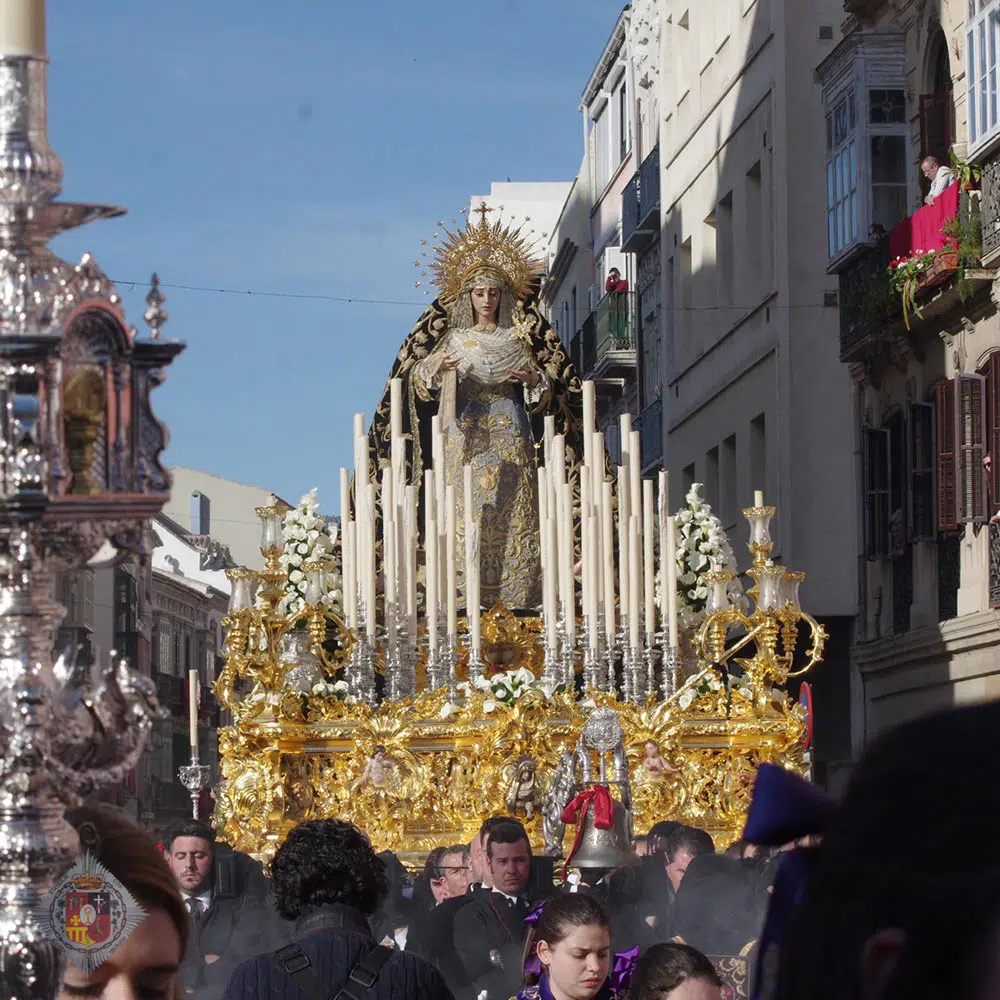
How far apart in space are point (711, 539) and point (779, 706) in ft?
4.77

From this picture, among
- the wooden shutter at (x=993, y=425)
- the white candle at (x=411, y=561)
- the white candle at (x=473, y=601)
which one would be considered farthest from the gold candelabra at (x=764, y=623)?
the wooden shutter at (x=993, y=425)

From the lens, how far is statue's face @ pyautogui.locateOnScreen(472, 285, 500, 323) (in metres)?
13.5

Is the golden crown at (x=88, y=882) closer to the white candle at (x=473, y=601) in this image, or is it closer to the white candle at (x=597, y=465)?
the white candle at (x=473, y=601)

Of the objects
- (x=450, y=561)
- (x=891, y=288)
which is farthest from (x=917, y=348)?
(x=450, y=561)

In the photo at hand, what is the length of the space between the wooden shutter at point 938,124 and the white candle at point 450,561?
10901 mm

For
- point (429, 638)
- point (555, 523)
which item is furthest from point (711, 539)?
point (429, 638)

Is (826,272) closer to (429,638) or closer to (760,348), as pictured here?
(760,348)

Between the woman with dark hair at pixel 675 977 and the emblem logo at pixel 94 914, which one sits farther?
the woman with dark hair at pixel 675 977

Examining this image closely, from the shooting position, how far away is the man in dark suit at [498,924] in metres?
7.32

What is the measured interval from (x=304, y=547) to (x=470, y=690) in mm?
1631

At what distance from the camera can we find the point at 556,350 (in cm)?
1383

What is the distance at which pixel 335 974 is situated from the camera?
4.87 metres

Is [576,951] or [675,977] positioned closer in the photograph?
[675,977]

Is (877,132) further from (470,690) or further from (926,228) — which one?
(470,690)
